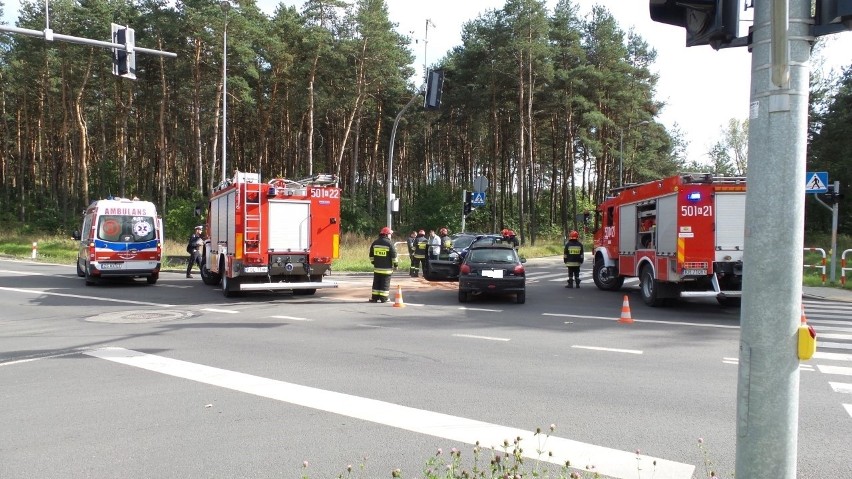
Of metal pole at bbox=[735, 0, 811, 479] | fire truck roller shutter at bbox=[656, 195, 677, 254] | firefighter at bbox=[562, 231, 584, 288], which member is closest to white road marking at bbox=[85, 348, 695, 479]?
metal pole at bbox=[735, 0, 811, 479]

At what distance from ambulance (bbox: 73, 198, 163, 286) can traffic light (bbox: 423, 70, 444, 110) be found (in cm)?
936

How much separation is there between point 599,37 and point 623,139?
877 cm

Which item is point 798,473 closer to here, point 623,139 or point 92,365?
point 92,365

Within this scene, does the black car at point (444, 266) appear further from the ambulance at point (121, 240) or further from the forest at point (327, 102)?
the forest at point (327, 102)

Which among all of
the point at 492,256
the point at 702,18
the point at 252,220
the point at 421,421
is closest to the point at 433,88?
the point at 492,256

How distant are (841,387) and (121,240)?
1850 cm

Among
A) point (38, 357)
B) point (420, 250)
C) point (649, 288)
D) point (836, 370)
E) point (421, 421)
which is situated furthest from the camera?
point (420, 250)

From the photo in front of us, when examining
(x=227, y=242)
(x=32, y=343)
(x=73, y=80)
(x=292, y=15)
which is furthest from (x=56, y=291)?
(x=73, y=80)

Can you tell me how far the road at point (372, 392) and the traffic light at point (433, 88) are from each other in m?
6.65

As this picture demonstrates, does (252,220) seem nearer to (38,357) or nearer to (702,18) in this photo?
(38,357)

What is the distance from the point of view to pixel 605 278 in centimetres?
1938

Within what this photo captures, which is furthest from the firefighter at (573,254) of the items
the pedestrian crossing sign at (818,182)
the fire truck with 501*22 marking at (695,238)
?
the pedestrian crossing sign at (818,182)

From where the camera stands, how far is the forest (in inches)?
1526

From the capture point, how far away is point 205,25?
35.4m
